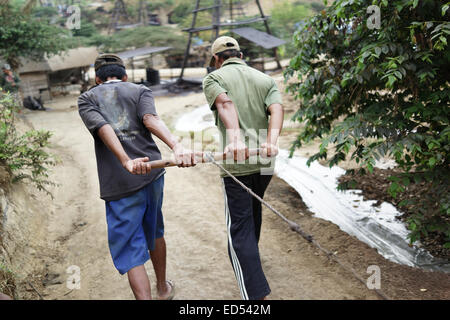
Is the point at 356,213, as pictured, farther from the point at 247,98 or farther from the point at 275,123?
the point at 247,98

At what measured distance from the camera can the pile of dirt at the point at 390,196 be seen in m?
4.03

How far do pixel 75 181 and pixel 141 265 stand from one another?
3961 mm

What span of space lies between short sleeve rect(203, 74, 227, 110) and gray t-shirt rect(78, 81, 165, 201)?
0.40 metres

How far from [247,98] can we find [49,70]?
55.1 feet

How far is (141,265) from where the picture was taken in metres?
2.66

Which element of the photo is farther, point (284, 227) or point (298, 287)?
point (284, 227)

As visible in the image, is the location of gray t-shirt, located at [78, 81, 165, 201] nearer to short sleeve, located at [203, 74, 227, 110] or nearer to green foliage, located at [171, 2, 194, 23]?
short sleeve, located at [203, 74, 227, 110]

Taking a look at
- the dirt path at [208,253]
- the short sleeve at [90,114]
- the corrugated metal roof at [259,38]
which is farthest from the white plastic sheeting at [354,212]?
the corrugated metal roof at [259,38]

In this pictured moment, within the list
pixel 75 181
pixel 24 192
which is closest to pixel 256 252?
pixel 24 192

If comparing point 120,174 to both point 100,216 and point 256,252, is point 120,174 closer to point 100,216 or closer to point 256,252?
point 256,252

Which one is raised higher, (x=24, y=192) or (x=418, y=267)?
(x=24, y=192)

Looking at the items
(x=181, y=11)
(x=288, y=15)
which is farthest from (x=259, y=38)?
(x=181, y=11)

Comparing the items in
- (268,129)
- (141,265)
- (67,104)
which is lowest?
(67,104)

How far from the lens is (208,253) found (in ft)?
13.1
